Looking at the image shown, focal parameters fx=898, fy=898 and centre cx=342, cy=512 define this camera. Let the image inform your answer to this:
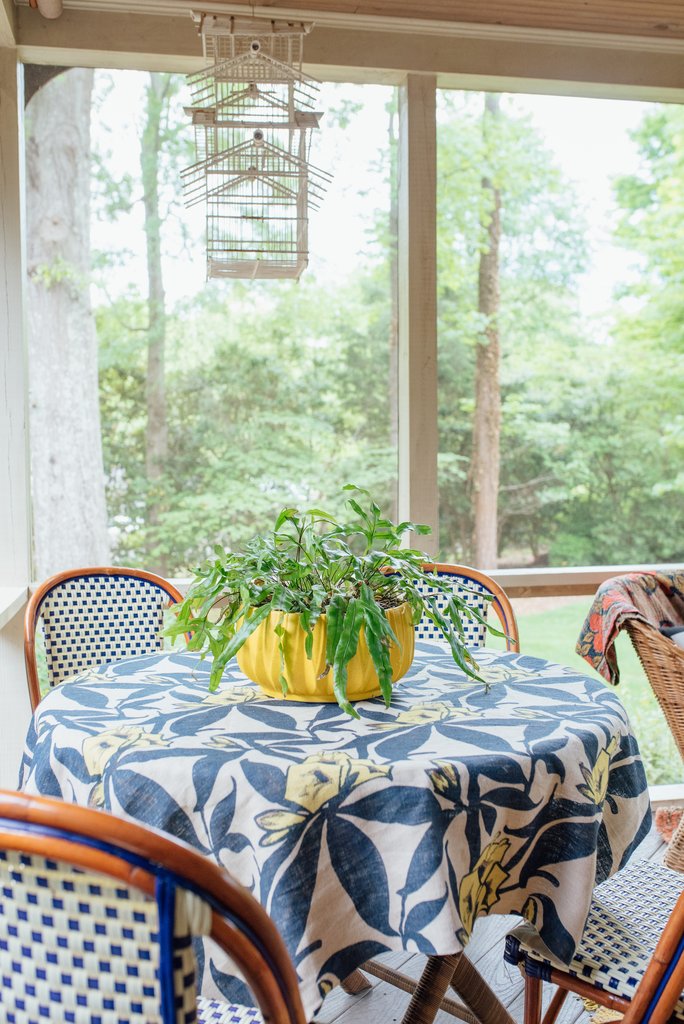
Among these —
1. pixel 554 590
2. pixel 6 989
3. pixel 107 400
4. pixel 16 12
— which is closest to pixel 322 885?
pixel 6 989

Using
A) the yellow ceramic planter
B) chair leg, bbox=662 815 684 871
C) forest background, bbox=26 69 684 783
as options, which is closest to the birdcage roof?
the yellow ceramic planter

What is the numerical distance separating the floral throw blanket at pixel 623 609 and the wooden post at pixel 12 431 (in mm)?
1698

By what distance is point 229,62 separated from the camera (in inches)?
88.1

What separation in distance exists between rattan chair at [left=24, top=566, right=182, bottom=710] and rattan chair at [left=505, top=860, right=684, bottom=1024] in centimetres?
123

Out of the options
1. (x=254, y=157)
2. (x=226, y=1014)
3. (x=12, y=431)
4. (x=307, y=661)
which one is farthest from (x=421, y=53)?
(x=226, y=1014)

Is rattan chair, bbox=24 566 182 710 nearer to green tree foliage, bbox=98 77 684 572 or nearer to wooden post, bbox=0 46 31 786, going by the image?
wooden post, bbox=0 46 31 786

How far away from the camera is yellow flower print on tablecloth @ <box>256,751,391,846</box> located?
47.5 inches

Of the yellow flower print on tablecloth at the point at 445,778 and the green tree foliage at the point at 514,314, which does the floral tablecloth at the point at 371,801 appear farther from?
the green tree foliage at the point at 514,314

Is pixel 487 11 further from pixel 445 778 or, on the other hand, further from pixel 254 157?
pixel 445 778

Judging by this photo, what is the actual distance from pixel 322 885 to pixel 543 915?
0.36 m

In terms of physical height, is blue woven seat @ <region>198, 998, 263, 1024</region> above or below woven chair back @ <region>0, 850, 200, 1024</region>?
below

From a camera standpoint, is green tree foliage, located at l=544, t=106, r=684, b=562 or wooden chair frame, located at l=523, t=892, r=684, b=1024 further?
green tree foliage, located at l=544, t=106, r=684, b=562

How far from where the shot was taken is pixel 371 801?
1.24 m

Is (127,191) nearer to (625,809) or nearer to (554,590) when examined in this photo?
(554,590)
